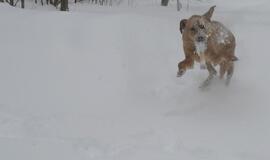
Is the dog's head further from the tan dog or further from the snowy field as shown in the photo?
the snowy field

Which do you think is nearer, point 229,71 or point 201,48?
point 201,48

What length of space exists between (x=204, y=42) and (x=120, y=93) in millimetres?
1358

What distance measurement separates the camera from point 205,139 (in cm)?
567

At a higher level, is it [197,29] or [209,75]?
[197,29]

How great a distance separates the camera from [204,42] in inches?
233

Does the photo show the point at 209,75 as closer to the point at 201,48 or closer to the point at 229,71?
the point at 229,71

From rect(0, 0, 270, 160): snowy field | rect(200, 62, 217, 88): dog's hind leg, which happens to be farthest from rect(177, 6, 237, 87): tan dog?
rect(0, 0, 270, 160): snowy field

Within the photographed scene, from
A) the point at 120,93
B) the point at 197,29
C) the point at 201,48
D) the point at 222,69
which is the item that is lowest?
the point at 120,93

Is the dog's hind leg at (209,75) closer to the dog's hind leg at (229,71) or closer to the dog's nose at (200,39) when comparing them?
the dog's hind leg at (229,71)

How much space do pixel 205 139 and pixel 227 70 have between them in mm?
1288

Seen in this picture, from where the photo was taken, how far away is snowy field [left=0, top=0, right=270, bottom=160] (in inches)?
215

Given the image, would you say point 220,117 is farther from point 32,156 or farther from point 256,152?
point 32,156

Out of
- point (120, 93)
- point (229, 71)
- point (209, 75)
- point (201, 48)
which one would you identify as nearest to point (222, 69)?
point (229, 71)

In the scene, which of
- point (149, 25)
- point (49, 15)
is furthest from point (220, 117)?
point (49, 15)
